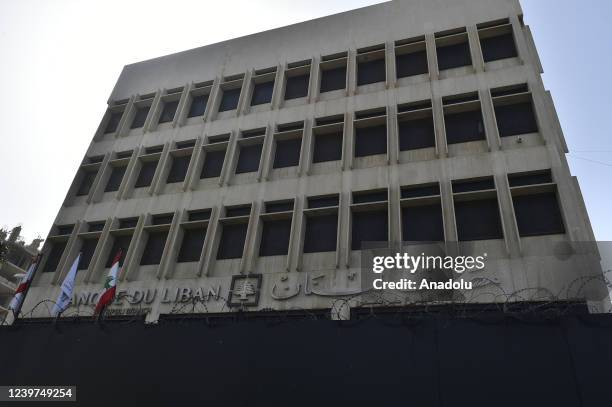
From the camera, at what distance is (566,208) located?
14.2m

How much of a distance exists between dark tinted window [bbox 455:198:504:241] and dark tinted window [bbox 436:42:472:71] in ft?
Result: 24.6

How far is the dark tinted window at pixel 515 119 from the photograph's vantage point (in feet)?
55.3

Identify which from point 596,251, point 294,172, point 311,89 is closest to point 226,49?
point 311,89

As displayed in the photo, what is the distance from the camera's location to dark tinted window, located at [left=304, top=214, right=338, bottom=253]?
54.9 ft

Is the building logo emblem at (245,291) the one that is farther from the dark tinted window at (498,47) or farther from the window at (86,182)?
the dark tinted window at (498,47)

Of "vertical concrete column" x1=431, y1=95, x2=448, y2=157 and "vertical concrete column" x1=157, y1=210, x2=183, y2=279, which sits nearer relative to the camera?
"vertical concrete column" x1=431, y1=95, x2=448, y2=157

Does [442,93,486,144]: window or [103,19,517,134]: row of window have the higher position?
[103,19,517,134]: row of window

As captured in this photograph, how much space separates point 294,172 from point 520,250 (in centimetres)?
974

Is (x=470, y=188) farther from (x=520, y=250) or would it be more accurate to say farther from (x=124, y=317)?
(x=124, y=317)

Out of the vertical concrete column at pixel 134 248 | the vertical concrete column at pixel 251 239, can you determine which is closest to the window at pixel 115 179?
the vertical concrete column at pixel 134 248

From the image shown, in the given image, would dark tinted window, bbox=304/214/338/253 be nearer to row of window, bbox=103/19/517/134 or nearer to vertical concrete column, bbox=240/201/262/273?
vertical concrete column, bbox=240/201/262/273

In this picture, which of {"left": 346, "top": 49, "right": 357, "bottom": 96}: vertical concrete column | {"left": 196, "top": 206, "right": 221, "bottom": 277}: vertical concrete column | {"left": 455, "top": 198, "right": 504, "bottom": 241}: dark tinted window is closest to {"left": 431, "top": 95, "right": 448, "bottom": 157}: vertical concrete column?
{"left": 455, "top": 198, "right": 504, "bottom": 241}: dark tinted window

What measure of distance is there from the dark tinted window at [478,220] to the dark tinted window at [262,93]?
1181 cm

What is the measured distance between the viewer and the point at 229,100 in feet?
76.9
